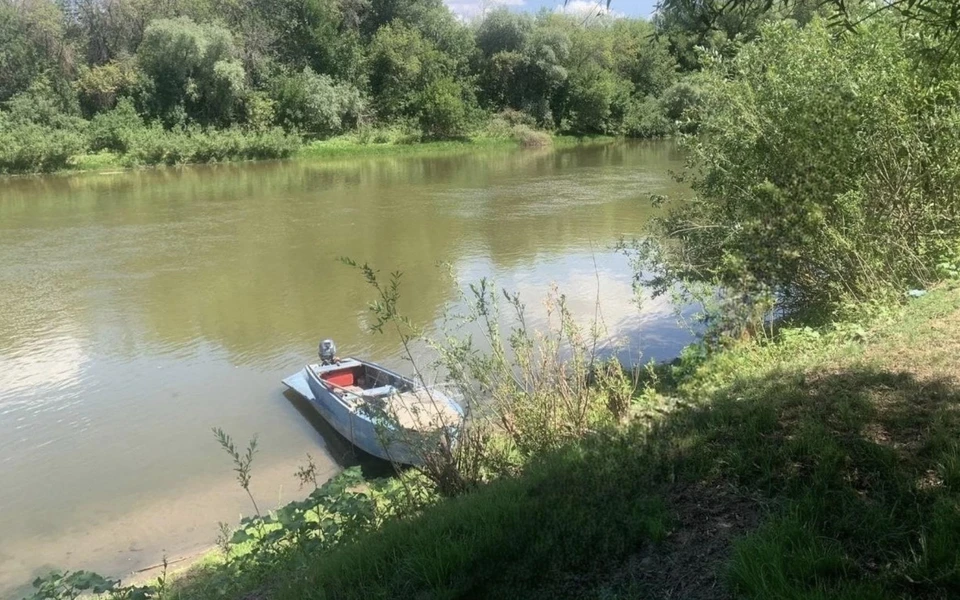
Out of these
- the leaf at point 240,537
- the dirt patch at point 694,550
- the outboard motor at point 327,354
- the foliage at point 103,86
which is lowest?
the outboard motor at point 327,354

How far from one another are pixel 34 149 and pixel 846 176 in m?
36.3

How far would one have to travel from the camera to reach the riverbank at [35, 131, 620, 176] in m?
37.1

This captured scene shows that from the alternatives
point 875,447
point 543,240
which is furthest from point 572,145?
point 875,447

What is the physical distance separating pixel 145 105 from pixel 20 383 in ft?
116

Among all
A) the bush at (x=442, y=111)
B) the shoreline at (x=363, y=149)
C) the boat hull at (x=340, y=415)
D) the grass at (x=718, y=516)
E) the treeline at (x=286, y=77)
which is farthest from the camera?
the bush at (x=442, y=111)

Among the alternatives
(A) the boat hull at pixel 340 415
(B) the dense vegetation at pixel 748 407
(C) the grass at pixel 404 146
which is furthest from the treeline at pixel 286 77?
(A) the boat hull at pixel 340 415

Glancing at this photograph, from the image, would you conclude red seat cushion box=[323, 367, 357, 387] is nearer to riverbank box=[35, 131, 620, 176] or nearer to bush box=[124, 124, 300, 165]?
riverbank box=[35, 131, 620, 176]

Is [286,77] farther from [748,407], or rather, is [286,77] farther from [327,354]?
[748,407]

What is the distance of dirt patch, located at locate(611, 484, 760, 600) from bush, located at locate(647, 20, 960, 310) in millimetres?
4485

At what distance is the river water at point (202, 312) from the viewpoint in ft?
25.8

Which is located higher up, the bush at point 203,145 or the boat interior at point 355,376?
the bush at point 203,145

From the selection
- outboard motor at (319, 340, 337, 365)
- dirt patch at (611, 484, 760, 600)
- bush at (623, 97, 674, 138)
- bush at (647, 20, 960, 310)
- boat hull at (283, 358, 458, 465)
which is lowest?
boat hull at (283, 358, 458, 465)

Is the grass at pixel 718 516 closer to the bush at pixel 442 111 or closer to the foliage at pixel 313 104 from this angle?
the foliage at pixel 313 104

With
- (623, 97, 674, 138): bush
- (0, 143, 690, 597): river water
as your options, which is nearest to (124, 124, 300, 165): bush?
(0, 143, 690, 597): river water
